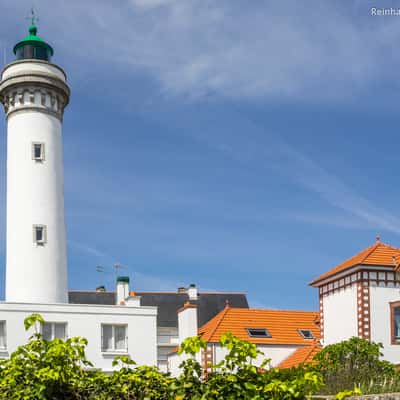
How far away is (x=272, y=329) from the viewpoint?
40812mm

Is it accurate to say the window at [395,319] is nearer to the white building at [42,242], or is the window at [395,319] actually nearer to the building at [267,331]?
the building at [267,331]

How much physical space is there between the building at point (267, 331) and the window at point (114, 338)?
14.1ft

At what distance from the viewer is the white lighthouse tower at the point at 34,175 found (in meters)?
34.9

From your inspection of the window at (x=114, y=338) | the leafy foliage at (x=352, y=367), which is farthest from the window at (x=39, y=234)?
the leafy foliage at (x=352, y=367)

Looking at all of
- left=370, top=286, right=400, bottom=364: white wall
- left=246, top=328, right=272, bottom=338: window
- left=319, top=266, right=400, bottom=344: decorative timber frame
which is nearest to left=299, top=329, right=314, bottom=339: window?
left=246, top=328, right=272, bottom=338: window

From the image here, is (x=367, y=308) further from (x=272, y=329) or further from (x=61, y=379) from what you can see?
(x=61, y=379)

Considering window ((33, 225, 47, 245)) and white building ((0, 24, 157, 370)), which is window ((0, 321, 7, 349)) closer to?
white building ((0, 24, 157, 370))

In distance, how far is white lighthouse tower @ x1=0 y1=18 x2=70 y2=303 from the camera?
34.9 m

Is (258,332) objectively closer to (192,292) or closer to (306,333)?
(306,333)

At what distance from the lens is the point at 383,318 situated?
107ft

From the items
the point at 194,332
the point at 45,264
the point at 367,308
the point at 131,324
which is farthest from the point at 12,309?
the point at 367,308

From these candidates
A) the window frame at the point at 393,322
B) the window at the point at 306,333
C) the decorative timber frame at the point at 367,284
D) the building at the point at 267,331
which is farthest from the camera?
the window at the point at 306,333

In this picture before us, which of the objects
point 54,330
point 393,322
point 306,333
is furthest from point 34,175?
point 393,322

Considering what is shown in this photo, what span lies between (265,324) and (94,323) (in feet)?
33.7
